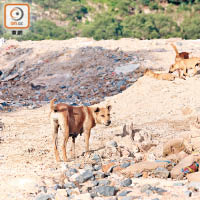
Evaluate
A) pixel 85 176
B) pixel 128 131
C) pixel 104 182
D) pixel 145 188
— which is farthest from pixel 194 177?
pixel 128 131

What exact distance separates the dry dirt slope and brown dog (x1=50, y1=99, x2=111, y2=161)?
22.2 inches

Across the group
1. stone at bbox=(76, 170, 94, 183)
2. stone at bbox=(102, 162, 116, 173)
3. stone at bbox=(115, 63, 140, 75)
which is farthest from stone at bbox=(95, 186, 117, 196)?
stone at bbox=(115, 63, 140, 75)

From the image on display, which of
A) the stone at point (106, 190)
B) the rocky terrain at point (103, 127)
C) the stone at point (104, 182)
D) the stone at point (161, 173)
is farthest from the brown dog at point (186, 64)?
the stone at point (106, 190)

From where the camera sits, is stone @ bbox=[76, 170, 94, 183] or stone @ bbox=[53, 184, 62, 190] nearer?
stone @ bbox=[53, 184, 62, 190]

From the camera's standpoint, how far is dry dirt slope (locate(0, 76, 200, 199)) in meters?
7.34

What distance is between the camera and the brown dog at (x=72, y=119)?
7.92 metres

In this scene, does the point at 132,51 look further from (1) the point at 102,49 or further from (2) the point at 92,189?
(2) the point at 92,189

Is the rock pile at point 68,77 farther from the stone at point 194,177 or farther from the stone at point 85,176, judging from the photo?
the stone at point 194,177

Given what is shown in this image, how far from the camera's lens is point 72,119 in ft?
26.7

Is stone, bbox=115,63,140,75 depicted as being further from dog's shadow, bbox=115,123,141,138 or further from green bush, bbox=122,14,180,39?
green bush, bbox=122,14,180,39

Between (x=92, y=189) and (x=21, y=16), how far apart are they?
69.4ft

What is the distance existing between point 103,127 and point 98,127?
14 cm

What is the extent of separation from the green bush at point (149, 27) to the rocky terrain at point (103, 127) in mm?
7143

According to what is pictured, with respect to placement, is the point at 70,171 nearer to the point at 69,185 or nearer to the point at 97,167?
the point at 97,167
